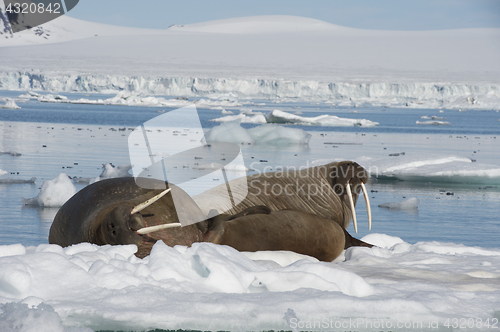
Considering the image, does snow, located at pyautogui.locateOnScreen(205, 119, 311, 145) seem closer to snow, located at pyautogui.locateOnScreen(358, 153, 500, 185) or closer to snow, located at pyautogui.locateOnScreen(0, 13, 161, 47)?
snow, located at pyautogui.locateOnScreen(358, 153, 500, 185)

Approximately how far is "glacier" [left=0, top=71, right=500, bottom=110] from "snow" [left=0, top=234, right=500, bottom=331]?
44772mm

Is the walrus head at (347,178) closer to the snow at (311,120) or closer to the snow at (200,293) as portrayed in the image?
the snow at (200,293)

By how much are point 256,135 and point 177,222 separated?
44.2 feet

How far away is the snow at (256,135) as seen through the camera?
1521cm

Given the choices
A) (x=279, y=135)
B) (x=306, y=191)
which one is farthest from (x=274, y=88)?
(x=306, y=191)

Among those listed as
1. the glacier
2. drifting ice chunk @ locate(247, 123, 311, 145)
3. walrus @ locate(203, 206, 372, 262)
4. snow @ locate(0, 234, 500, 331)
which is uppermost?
snow @ locate(0, 234, 500, 331)

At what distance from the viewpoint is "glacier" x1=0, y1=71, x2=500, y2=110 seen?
47062 mm

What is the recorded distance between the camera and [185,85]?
1903 inches

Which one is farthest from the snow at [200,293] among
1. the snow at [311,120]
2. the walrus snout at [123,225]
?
the snow at [311,120]

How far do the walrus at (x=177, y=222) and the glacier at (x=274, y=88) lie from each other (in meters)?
43.5

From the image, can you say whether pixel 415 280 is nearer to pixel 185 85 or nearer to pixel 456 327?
pixel 456 327

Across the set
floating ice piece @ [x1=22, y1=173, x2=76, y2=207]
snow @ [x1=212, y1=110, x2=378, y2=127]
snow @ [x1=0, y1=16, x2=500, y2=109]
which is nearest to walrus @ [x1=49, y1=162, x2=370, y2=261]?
floating ice piece @ [x1=22, y1=173, x2=76, y2=207]

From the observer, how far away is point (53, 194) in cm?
603

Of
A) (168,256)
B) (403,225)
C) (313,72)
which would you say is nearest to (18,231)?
(168,256)
